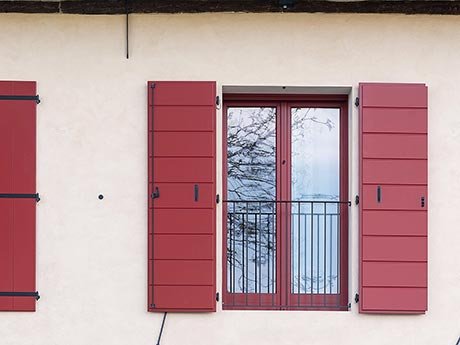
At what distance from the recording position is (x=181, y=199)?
436 cm

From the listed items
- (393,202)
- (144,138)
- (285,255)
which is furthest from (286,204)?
(144,138)

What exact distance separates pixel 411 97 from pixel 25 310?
318 centimetres

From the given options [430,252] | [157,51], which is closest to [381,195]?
[430,252]

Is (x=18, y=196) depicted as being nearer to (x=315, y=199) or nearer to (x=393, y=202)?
(x=315, y=199)

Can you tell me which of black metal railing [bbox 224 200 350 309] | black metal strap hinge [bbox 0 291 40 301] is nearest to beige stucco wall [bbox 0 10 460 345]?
black metal strap hinge [bbox 0 291 40 301]

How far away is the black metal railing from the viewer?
462cm

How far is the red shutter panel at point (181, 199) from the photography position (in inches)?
171

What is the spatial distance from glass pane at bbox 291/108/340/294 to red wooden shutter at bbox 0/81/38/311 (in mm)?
1940

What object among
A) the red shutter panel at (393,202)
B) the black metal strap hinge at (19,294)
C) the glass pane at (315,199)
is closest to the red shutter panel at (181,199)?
the glass pane at (315,199)

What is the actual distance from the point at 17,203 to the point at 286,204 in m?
1.98

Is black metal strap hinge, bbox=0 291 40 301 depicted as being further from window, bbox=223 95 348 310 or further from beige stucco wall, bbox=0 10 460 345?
window, bbox=223 95 348 310

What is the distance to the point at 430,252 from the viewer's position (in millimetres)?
4406

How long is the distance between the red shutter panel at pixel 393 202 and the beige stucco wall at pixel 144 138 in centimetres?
11

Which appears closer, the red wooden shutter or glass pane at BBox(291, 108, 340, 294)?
the red wooden shutter
